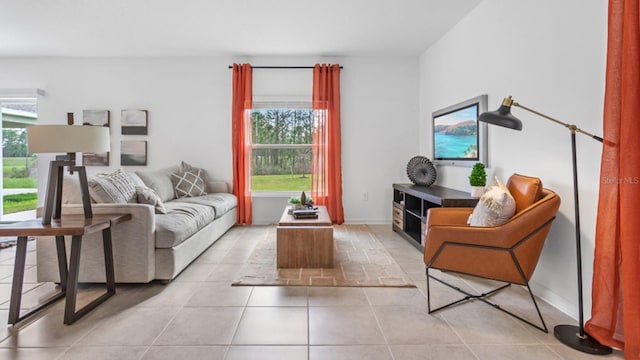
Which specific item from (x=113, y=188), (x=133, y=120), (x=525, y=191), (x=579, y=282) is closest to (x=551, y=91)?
(x=525, y=191)

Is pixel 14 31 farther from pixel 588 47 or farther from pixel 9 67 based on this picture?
pixel 588 47

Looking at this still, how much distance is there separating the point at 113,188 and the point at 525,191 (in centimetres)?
333

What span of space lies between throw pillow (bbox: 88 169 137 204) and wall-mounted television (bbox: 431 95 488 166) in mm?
3427

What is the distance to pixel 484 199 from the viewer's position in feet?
8.02

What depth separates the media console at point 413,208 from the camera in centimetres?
384

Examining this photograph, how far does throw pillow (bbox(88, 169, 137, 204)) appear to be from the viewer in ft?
9.64

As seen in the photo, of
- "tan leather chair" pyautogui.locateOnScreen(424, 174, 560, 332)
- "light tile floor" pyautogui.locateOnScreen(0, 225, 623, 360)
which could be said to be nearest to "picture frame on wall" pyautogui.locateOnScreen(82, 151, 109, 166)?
"light tile floor" pyautogui.locateOnScreen(0, 225, 623, 360)

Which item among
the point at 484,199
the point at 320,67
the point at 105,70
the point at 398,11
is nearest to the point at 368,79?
the point at 320,67

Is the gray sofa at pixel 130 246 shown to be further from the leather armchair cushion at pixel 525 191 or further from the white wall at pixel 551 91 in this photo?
the white wall at pixel 551 91

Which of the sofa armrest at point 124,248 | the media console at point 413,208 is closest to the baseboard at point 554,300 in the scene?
the media console at point 413,208

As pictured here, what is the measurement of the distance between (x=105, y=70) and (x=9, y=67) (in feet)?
4.69

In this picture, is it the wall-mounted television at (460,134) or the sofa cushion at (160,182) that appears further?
the sofa cushion at (160,182)

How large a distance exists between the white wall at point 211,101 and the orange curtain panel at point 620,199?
359cm

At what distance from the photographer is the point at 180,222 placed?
3.12 meters
